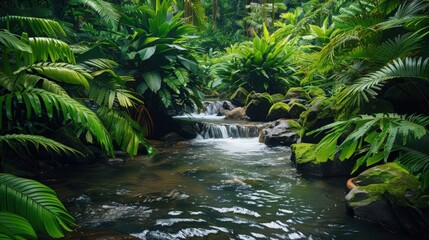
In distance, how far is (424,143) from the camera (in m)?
2.45

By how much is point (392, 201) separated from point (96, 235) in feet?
Result: 8.71

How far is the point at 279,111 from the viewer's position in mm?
9672

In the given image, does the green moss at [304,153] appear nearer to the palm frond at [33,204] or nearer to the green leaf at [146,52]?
the green leaf at [146,52]

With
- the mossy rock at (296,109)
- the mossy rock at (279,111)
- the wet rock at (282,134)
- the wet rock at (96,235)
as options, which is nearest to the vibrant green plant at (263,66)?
the mossy rock at (279,111)

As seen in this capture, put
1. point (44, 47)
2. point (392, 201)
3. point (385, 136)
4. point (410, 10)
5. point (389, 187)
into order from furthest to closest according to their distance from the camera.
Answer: point (410, 10)
point (389, 187)
point (392, 201)
point (44, 47)
point (385, 136)

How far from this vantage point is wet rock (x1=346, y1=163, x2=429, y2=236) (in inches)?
110

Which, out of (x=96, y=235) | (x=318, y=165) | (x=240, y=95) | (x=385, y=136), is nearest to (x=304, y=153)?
(x=318, y=165)

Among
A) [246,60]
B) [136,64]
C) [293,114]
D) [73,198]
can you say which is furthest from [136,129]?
[246,60]

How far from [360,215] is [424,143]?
43.1 inches

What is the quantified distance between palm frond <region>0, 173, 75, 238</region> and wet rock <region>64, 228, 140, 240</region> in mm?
1015

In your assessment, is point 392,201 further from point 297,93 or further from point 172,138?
point 297,93

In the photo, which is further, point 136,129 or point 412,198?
point 136,129

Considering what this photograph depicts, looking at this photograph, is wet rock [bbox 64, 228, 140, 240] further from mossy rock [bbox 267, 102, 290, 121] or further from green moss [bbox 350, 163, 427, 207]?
mossy rock [bbox 267, 102, 290, 121]

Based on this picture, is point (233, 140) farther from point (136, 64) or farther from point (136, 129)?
point (136, 129)
